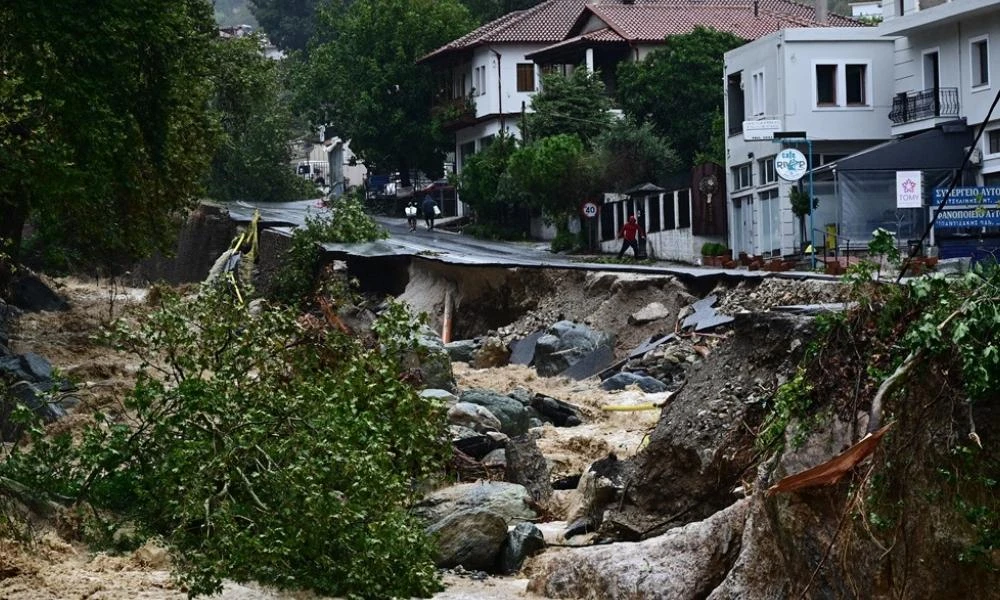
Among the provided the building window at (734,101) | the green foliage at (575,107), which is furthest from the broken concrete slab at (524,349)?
the green foliage at (575,107)

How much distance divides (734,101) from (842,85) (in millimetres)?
4774

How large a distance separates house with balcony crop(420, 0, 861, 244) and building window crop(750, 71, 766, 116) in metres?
13.5

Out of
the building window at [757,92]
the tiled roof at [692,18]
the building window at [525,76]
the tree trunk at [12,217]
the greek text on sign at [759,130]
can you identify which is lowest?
the tree trunk at [12,217]

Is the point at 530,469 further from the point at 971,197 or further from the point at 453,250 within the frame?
the point at 453,250

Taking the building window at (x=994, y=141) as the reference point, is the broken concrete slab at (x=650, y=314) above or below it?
below

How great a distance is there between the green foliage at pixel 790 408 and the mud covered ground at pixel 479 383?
10.9 feet

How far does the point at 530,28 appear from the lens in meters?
69.6

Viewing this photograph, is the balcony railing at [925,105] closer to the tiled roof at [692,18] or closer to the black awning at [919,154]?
the black awning at [919,154]

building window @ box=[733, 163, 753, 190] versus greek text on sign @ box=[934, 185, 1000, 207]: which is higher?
building window @ box=[733, 163, 753, 190]

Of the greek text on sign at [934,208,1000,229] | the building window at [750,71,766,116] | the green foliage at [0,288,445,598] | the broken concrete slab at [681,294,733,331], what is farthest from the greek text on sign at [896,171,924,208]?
the green foliage at [0,288,445,598]

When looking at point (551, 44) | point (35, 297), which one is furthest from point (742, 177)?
point (35, 297)

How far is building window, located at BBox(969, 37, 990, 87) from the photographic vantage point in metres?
43.8

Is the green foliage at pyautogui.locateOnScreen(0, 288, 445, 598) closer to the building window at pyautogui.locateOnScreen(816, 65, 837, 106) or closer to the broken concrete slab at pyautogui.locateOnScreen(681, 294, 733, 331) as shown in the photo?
the broken concrete slab at pyautogui.locateOnScreen(681, 294, 733, 331)

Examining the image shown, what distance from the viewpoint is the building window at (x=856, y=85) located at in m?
47.4
